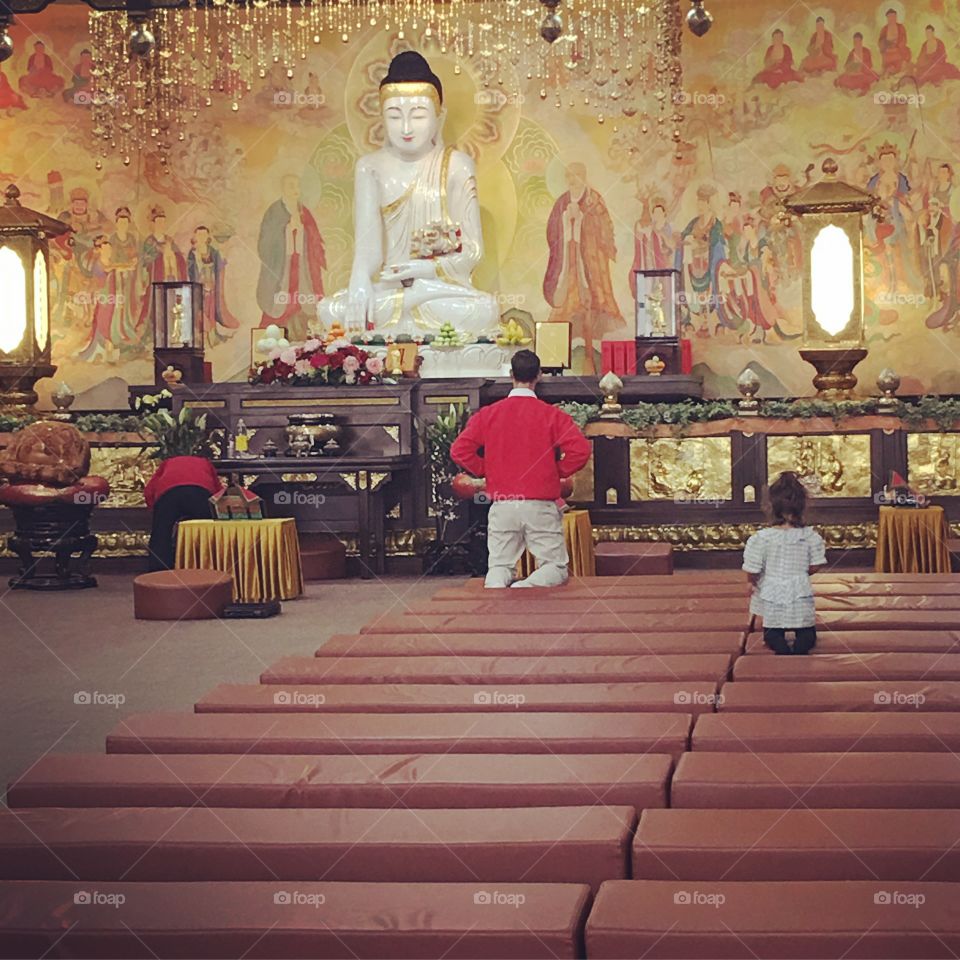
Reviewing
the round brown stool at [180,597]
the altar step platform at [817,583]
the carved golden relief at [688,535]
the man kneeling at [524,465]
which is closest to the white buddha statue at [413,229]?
the carved golden relief at [688,535]

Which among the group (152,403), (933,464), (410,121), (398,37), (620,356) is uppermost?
(398,37)

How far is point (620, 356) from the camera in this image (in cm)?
1259

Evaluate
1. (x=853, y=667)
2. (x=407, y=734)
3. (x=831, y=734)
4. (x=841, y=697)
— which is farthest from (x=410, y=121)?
(x=831, y=734)

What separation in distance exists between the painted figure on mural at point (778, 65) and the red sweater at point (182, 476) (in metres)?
6.14

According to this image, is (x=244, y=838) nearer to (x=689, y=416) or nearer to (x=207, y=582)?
(x=207, y=582)

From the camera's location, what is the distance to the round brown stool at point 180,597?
25.8 ft

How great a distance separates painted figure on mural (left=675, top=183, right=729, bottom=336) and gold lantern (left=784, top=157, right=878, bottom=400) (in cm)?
181

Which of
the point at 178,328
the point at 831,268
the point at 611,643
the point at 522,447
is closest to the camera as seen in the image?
the point at 611,643

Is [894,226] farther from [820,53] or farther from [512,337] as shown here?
[512,337]

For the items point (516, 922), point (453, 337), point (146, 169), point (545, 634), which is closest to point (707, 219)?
point (453, 337)

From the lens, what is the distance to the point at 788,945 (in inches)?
96.1

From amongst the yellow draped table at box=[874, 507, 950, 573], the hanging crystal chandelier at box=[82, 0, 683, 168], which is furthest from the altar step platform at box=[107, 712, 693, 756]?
the hanging crystal chandelier at box=[82, 0, 683, 168]

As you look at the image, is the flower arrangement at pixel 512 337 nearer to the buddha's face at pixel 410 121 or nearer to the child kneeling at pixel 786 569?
the buddha's face at pixel 410 121

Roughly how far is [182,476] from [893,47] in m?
7.03
